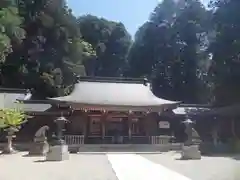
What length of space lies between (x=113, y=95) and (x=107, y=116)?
204 centimetres

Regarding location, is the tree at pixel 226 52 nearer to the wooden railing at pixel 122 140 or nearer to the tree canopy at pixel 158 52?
the tree canopy at pixel 158 52

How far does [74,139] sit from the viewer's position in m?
23.0

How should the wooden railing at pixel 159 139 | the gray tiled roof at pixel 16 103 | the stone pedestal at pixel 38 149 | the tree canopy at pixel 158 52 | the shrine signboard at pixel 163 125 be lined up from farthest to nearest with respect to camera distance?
the tree canopy at pixel 158 52, the shrine signboard at pixel 163 125, the gray tiled roof at pixel 16 103, the wooden railing at pixel 159 139, the stone pedestal at pixel 38 149

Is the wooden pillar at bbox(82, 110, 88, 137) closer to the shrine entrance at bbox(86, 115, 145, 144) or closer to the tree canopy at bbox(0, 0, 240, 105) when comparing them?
the shrine entrance at bbox(86, 115, 145, 144)

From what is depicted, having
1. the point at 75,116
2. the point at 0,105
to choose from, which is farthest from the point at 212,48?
the point at 0,105

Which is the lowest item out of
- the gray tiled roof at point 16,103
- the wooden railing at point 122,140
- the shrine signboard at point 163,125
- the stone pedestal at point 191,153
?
the wooden railing at point 122,140

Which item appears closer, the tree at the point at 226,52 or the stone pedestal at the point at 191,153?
the stone pedestal at the point at 191,153

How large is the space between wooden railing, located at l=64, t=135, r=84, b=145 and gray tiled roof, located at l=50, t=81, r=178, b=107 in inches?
93.6

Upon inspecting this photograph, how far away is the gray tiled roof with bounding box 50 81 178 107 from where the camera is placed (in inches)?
918

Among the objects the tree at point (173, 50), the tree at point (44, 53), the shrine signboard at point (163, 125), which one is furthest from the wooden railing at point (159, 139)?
the tree at point (173, 50)

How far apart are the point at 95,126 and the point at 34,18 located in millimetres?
18414

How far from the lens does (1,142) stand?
75.3 feet

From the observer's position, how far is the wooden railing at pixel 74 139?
22.8m

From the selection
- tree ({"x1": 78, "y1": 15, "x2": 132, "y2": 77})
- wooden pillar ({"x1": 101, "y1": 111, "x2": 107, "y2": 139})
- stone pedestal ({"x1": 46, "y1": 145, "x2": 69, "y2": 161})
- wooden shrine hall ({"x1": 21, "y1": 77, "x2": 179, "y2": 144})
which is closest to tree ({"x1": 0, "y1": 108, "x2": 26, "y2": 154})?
wooden shrine hall ({"x1": 21, "y1": 77, "x2": 179, "y2": 144})
